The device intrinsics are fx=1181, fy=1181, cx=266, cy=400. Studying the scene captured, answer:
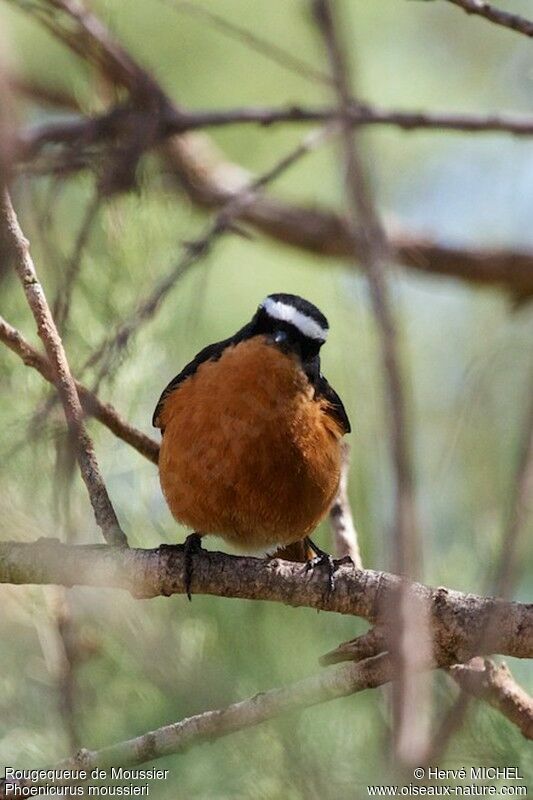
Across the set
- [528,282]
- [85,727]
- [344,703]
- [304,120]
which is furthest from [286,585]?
[528,282]

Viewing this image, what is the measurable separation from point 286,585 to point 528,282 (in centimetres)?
381

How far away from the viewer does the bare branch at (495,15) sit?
336 cm

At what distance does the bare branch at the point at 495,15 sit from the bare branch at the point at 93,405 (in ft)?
5.02

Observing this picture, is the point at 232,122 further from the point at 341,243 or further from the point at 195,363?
the point at 341,243

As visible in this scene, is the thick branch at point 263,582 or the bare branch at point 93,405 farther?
the bare branch at point 93,405

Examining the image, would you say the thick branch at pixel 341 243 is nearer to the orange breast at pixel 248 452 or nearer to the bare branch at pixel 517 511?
the orange breast at pixel 248 452

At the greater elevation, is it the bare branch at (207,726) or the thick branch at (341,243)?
the thick branch at (341,243)

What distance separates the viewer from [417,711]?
140cm

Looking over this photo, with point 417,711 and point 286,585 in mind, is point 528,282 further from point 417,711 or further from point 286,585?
point 417,711

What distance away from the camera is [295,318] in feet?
13.4

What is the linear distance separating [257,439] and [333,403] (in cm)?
44

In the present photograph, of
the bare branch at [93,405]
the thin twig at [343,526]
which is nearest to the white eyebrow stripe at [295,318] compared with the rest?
the thin twig at [343,526]

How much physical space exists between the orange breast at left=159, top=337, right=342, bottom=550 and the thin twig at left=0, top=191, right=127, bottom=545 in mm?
653

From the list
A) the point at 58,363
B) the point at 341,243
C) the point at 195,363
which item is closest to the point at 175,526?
the point at 195,363
